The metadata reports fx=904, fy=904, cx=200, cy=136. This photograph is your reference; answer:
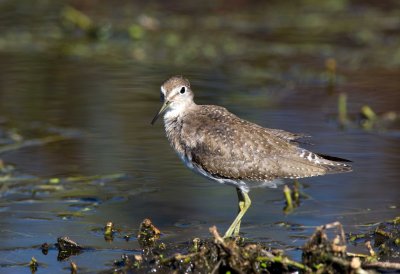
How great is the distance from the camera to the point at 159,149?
9.23 metres

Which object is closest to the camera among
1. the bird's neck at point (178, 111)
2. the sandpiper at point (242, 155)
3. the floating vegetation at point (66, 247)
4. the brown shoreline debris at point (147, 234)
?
the floating vegetation at point (66, 247)

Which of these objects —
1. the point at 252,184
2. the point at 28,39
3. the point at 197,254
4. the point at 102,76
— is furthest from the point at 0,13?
the point at 197,254

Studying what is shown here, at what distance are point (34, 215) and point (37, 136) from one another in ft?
8.05

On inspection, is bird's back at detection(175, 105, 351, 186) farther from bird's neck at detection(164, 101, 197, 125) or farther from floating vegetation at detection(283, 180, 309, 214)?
floating vegetation at detection(283, 180, 309, 214)

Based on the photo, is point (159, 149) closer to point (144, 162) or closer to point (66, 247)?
point (144, 162)

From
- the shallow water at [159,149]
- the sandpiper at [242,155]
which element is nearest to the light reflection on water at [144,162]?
the shallow water at [159,149]

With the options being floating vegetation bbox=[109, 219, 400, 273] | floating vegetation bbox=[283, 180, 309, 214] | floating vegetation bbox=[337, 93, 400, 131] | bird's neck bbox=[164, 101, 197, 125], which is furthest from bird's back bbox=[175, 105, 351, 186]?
floating vegetation bbox=[337, 93, 400, 131]

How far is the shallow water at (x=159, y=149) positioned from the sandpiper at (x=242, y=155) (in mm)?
411

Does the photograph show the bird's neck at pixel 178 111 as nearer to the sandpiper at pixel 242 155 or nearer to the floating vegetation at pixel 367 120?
the sandpiper at pixel 242 155

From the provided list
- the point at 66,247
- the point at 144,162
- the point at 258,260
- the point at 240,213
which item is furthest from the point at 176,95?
the point at 258,260

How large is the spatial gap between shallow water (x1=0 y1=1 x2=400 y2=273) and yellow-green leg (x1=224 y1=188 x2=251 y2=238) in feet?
0.42

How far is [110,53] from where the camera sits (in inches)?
543

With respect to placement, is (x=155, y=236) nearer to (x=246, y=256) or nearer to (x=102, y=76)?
(x=246, y=256)

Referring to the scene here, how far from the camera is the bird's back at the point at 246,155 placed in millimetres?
6910
